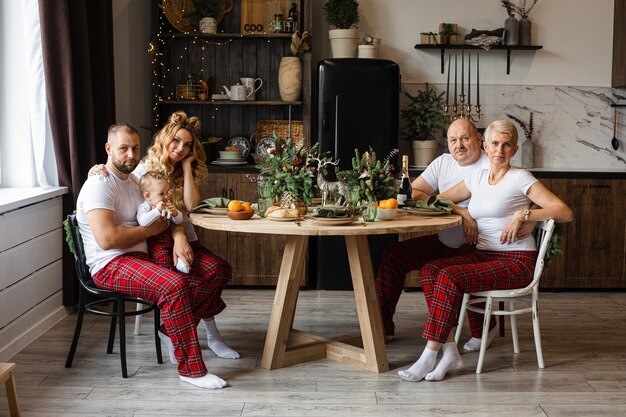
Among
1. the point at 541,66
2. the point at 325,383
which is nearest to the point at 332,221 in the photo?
the point at 325,383

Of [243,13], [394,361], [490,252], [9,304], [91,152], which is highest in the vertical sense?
[243,13]

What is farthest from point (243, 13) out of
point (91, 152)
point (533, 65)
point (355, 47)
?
point (533, 65)

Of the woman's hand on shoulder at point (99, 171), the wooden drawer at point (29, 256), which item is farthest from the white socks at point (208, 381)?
the wooden drawer at point (29, 256)

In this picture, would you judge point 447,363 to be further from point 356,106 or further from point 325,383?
point 356,106

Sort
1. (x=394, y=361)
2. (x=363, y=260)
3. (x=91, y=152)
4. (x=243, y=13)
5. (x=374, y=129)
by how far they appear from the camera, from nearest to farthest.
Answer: (x=363, y=260), (x=394, y=361), (x=91, y=152), (x=374, y=129), (x=243, y=13)

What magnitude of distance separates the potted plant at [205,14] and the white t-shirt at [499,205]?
2562mm

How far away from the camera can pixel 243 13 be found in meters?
5.86

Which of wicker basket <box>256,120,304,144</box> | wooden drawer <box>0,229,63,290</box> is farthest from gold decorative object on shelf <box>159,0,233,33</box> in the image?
wooden drawer <box>0,229,63,290</box>

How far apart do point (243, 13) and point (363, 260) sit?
274cm

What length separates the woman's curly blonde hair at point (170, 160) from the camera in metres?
3.95

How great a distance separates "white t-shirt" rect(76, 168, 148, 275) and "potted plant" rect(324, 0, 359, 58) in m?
2.35

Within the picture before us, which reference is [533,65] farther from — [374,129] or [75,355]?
[75,355]

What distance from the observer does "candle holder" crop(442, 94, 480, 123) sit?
5.98 meters

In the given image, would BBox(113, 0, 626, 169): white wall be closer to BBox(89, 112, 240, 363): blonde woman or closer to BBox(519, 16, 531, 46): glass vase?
BBox(519, 16, 531, 46): glass vase
